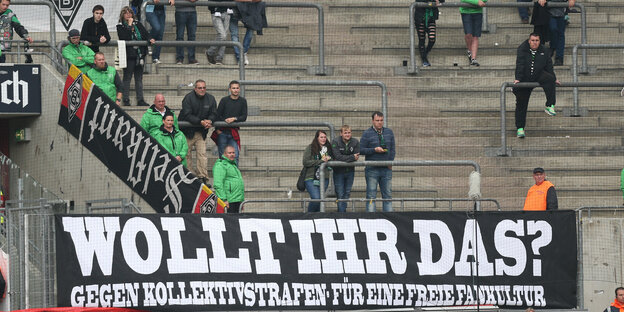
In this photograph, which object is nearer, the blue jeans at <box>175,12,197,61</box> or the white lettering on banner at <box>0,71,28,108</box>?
the white lettering on banner at <box>0,71,28,108</box>

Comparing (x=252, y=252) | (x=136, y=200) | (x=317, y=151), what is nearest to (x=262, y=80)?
(x=317, y=151)

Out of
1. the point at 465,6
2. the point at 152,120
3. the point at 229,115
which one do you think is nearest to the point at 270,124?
the point at 229,115

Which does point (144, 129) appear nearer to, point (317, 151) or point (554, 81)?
point (317, 151)

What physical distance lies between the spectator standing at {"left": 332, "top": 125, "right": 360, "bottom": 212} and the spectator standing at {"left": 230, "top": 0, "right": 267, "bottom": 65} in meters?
4.16

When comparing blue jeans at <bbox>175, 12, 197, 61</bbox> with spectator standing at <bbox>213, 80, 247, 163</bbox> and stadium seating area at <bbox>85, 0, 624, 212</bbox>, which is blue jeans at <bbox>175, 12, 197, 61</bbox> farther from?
spectator standing at <bbox>213, 80, 247, 163</bbox>

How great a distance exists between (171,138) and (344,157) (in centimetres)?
234

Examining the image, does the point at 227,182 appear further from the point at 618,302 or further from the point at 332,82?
the point at 618,302

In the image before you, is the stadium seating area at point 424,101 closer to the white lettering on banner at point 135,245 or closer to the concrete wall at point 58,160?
the concrete wall at point 58,160

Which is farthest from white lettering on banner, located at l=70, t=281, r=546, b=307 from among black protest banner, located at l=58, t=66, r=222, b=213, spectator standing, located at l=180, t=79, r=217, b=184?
→ spectator standing, located at l=180, t=79, r=217, b=184

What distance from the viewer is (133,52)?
19625 mm

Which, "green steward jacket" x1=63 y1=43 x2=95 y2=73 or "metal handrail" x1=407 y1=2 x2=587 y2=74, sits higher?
"metal handrail" x1=407 y1=2 x2=587 y2=74

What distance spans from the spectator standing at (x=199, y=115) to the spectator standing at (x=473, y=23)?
5.44 meters

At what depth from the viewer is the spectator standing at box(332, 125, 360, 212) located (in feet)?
57.7

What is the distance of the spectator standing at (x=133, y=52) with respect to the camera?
19594 millimetres
